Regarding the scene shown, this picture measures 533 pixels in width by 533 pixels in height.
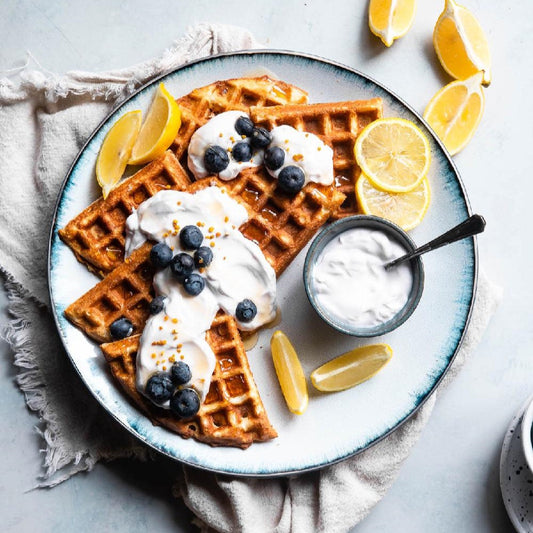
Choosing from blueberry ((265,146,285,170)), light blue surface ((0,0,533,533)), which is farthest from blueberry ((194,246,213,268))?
light blue surface ((0,0,533,533))

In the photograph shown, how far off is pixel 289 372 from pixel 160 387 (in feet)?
2.26

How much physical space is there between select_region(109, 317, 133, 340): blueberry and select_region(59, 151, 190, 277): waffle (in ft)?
0.96

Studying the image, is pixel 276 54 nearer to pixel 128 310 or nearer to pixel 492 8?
pixel 492 8

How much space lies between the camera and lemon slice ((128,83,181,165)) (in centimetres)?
Result: 337

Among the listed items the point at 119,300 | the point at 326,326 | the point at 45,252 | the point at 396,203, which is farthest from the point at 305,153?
the point at 45,252

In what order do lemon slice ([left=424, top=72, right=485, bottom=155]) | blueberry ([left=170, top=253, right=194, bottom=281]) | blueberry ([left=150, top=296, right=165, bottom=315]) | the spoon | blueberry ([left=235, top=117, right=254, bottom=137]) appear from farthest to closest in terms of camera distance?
lemon slice ([left=424, top=72, right=485, bottom=155])
blueberry ([left=235, top=117, right=254, bottom=137])
blueberry ([left=150, top=296, right=165, bottom=315])
blueberry ([left=170, top=253, right=194, bottom=281])
the spoon

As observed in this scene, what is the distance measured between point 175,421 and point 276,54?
1.89 m

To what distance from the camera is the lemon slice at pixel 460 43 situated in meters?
3.70

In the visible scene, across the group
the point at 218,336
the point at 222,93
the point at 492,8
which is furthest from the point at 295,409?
the point at 492,8

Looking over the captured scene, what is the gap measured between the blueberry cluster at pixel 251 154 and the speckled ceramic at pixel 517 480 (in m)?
1.61

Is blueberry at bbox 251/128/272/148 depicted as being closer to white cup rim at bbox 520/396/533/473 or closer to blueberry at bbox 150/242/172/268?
blueberry at bbox 150/242/172/268

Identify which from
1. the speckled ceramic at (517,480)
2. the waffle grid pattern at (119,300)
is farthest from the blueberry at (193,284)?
the speckled ceramic at (517,480)

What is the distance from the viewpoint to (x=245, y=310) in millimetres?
3229

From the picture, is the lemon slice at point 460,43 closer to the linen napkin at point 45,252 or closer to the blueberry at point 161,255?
the linen napkin at point 45,252
